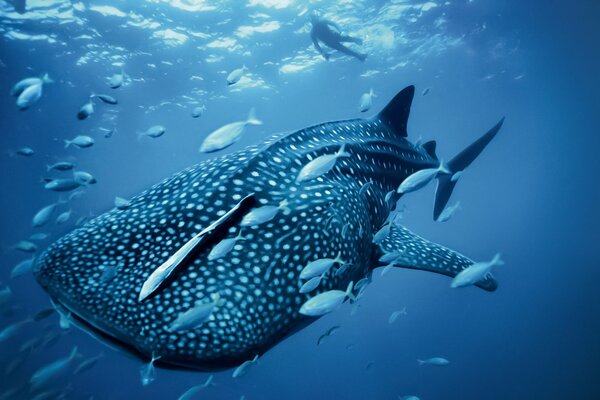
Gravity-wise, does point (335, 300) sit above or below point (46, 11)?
below

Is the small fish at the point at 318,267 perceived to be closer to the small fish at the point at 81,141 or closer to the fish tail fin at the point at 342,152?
the fish tail fin at the point at 342,152

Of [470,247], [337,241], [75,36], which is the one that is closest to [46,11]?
[75,36]

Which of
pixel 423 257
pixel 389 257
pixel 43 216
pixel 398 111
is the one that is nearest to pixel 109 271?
pixel 389 257

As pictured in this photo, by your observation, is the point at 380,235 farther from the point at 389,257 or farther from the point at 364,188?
the point at 364,188

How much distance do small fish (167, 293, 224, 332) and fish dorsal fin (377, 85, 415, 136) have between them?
425 centimetres

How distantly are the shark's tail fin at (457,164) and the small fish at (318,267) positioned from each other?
4396mm

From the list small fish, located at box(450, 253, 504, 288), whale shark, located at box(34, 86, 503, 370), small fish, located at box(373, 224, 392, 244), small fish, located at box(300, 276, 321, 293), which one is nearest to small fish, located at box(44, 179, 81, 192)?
whale shark, located at box(34, 86, 503, 370)

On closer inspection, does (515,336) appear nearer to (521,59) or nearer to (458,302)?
(458,302)

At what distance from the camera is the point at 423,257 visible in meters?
3.92

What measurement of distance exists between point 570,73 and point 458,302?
2404 cm

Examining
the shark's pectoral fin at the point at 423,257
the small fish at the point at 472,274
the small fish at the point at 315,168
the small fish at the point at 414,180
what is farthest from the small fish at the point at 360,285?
the small fish at the point at 414,180

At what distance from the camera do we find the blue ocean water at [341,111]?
20.4 meters

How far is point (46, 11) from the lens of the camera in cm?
1770

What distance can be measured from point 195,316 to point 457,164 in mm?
6095
